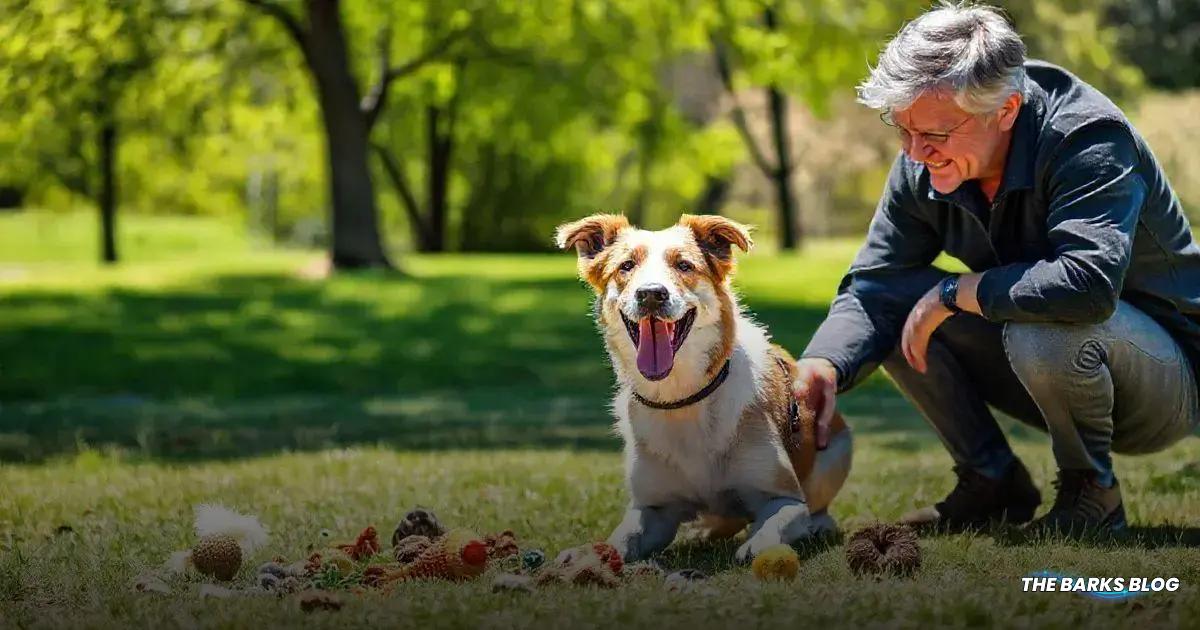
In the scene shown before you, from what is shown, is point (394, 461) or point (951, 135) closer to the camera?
point (951, 135)

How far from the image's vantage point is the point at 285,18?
20.1 m

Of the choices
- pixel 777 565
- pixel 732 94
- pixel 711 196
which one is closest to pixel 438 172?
pixel 732 94

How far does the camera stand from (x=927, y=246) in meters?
5.53

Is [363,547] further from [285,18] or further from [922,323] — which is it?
[285,18]

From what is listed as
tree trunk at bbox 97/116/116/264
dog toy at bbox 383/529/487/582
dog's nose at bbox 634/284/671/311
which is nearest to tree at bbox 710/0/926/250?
tree trunk at bbox 97/116/116/264

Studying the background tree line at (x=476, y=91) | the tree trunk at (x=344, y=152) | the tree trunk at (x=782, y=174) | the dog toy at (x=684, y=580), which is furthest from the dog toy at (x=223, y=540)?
the tree trunk at (x=782, y=174)

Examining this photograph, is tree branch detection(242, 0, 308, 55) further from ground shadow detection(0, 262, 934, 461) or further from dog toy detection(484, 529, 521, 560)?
dog toy detection(484, 529, 521, 560)

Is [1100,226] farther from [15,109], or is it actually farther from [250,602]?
[15,109]

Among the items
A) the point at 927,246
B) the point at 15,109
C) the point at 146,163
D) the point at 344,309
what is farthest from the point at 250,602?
the point at 146,163

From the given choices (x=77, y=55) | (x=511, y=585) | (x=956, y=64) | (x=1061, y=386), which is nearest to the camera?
(x=511, y=585)

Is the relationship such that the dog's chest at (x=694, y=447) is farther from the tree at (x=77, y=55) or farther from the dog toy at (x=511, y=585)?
the tree at (x=77, y=55)

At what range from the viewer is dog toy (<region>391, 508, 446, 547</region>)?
5227mm

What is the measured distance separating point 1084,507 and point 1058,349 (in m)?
0.65

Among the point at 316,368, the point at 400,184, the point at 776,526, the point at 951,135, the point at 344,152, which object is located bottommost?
the point at 316,368
